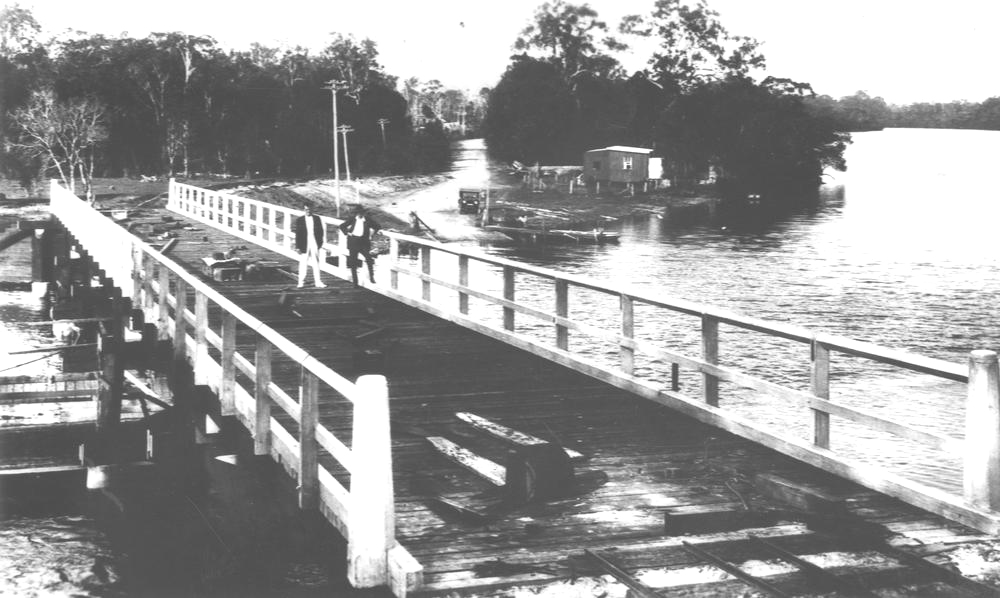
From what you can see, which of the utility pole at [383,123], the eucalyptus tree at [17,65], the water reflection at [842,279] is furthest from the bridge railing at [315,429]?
the utility pole at [383,123]

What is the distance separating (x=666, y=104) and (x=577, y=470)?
114m

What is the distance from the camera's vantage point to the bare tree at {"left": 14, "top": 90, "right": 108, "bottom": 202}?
88375mm

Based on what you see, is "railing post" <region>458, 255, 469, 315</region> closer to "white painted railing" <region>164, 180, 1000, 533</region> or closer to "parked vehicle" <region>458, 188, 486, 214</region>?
"white painted railing" <region>164, 180, 1000, 533</region>

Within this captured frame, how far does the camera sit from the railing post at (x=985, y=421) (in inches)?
284

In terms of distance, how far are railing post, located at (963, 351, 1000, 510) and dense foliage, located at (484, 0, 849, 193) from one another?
341 ft

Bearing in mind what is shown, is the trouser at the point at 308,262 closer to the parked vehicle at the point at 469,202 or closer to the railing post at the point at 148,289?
the railing post at the point at 148,289

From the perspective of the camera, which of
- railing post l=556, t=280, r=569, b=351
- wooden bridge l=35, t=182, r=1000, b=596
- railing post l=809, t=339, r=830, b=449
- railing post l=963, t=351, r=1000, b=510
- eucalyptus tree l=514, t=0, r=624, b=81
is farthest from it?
eucalyptus tree l=514, t=0, r=624, b=81

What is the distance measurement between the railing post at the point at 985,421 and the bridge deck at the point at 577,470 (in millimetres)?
390

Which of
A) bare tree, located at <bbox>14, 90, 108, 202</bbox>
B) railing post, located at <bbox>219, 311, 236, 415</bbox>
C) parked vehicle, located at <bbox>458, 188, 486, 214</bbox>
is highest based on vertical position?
bare tree, located at <bbox>14, 90, 108, 202</bbox>

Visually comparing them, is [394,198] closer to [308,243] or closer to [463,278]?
[308,243]

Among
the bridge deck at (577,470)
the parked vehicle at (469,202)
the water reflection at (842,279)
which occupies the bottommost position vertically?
the water reflection at (842,279)

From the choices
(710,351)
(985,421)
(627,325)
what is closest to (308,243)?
(627,325)

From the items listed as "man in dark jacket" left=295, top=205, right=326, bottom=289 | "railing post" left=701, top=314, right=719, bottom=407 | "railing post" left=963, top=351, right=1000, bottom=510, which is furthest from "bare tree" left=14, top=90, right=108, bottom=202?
"railing post" left=963, top=351, right=1000, bottom=510

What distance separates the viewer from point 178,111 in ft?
319
